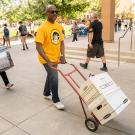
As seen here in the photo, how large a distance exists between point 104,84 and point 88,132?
79cm

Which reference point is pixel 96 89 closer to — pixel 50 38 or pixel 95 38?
pixel 50 38

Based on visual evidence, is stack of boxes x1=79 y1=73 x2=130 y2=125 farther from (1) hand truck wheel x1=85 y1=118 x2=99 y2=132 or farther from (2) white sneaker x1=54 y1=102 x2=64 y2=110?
(2) white sneaker x1=54 y1=102 x2=64 y2=110

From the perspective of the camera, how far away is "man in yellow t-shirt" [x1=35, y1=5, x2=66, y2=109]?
13.9ft

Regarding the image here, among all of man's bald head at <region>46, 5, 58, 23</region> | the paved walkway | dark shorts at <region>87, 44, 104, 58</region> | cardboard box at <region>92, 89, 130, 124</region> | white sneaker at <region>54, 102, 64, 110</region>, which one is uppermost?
man's bald head at <region>46, 5, 58, 23</region>

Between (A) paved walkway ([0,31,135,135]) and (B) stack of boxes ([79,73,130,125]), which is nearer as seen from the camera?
(B) stack of boxes ([79,73,130,125])

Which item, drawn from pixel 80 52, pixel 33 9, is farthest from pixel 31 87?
pixel 33 9

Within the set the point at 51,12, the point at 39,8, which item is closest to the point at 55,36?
the point at 51,12

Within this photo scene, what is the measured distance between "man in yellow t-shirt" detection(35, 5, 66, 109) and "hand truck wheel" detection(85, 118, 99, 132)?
2.97 ft

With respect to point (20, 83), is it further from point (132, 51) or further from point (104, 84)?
point (132, 51)

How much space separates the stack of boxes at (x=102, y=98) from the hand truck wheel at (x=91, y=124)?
0.13 meters

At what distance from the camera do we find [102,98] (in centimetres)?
352

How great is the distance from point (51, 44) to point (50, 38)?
0.38ft

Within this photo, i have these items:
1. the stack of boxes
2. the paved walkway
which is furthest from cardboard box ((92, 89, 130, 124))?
the paved walkway

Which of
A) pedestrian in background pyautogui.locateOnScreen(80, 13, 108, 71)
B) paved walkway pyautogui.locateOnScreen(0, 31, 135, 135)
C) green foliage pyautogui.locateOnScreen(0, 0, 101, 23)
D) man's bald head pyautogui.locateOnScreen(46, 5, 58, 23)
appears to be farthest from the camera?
green foliage pyautogui.locateOnScreen(0, 0, 101, 23)
